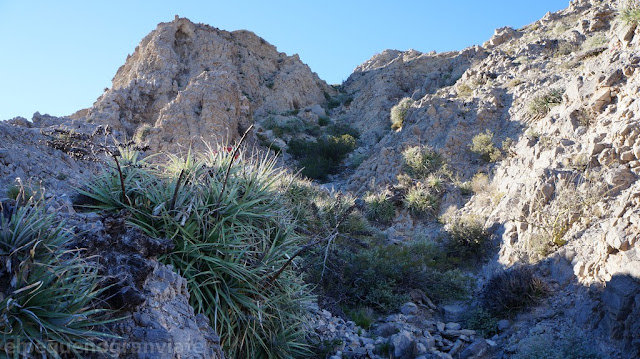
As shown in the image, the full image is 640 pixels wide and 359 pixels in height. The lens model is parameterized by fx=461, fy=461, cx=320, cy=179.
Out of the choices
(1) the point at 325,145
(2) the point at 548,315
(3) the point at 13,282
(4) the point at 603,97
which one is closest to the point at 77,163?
(3) the point at 13,282

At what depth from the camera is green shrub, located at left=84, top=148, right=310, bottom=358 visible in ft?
13.3

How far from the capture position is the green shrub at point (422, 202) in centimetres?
1206

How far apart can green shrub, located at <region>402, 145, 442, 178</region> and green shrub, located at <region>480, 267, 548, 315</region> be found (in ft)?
23.2

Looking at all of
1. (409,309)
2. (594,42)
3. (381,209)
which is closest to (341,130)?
(594,42)

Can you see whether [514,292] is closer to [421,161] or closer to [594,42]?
[421,161]

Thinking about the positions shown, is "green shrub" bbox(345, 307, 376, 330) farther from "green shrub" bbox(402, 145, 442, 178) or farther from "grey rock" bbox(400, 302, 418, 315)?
"green shrub" bbox(402, 145, 442, 178)

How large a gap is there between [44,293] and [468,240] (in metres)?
8.04

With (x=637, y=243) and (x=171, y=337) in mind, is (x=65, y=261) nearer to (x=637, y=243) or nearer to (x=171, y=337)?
(x=171, y=337)

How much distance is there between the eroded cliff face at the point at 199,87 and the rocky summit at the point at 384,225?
0.14 metres

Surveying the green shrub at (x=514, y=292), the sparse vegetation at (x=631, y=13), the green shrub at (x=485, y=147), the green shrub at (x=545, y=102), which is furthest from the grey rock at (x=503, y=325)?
the sparse vegetation at (x=631, y=13)

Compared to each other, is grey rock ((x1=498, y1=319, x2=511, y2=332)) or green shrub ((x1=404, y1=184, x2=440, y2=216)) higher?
green shrub ((x1=404, y1=184, x2=440, y2=216))

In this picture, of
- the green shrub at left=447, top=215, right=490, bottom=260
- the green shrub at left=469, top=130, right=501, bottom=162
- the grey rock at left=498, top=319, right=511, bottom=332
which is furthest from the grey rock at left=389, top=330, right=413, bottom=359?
the green shrub at left=469, top=130, right=501, bottom=162

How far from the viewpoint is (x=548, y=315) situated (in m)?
6.03

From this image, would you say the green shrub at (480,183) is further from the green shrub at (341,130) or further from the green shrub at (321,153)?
the green shrub at (341,130)
